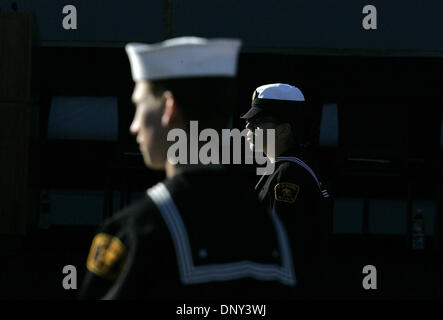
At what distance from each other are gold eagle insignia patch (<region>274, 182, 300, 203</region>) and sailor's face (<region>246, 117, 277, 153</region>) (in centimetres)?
39

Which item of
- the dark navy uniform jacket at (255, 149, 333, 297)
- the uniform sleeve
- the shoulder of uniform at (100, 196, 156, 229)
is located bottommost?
the uniform sleeve

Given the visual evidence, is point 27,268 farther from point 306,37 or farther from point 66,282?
point 306,37

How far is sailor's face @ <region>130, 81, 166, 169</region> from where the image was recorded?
1675 millimetres

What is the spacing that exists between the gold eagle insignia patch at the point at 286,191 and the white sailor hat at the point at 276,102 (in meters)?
0.49

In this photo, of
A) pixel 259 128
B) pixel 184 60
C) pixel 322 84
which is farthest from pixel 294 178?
pixel 322 84

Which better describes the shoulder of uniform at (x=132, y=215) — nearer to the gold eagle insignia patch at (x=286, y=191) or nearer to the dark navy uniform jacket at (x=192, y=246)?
the dark navy uniform jacket at (x=192, y=246)

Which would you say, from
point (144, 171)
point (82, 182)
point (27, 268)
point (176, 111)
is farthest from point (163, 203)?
point (82, 182)

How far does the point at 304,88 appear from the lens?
1128 centimetres

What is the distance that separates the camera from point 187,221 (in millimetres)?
1604

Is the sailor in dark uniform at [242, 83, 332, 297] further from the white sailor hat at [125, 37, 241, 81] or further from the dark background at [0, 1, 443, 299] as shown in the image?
the dark background at [0, 1, 443, 299]

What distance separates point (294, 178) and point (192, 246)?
1.95 meters

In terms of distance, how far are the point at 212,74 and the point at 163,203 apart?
Result: 0.32 m

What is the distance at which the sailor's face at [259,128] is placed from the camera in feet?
12.5

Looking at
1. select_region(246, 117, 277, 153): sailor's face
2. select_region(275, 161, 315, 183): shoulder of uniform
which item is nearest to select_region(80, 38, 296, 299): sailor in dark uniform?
select_region(275, 161, 315, 183): shoulder of uniform
